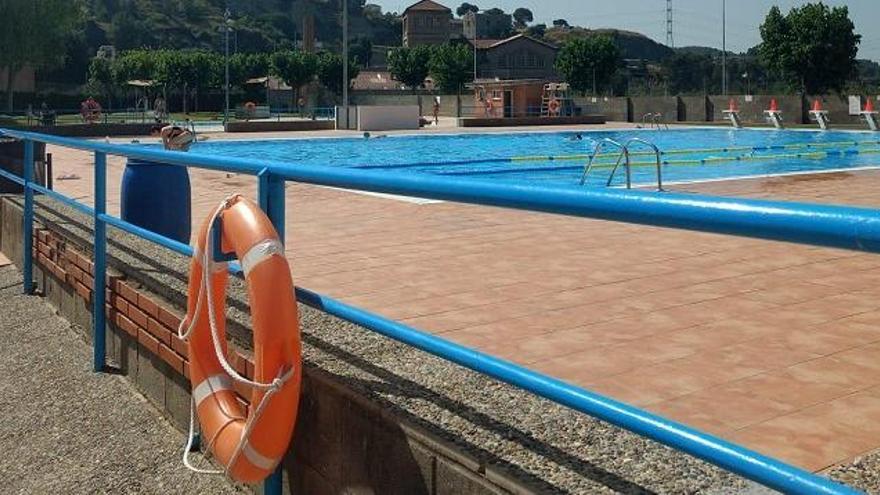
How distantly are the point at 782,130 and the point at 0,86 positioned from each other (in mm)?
46723

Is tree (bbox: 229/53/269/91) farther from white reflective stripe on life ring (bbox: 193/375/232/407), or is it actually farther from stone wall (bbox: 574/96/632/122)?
white reflective stripe on life ring (bbox: 193/375/232/407)

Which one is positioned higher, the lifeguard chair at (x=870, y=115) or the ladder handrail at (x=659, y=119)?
the ladder handrail at (x=659, y=119)

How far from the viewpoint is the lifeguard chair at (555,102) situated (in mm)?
39875

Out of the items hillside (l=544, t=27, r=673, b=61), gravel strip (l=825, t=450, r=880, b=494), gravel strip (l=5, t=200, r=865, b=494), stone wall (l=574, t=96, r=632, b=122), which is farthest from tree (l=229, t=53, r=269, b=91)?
hillside (l=544, t=27, r=673, b=61)

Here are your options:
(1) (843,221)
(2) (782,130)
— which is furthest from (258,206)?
(2) (782,130)

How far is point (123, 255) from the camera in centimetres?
460

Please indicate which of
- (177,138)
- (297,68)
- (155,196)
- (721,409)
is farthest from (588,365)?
(297,68)

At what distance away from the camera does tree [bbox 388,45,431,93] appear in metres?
80.1

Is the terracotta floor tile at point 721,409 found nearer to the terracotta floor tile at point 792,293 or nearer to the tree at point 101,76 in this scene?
the terracotta floor tile at point 792,293

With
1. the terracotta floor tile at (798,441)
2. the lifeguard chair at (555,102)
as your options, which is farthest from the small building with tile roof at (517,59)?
the terracotta floor tile at (798,441)

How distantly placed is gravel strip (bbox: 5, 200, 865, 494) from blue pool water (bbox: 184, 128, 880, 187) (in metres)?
9.87

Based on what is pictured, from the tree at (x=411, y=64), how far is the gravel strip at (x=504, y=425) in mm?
77898

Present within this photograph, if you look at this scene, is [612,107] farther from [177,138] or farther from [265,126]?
[177,138]

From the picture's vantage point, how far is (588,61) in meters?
73.1
